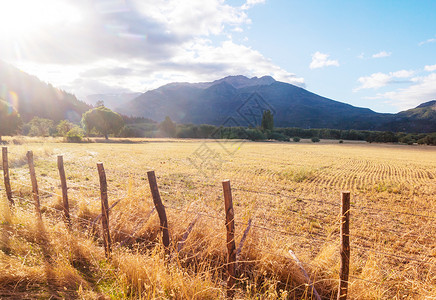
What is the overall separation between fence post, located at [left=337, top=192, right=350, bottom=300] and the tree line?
56832mm

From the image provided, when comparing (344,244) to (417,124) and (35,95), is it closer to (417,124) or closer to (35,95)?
(417,124)

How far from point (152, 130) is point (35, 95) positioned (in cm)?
13333

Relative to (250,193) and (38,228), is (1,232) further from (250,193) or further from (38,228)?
(250,193)

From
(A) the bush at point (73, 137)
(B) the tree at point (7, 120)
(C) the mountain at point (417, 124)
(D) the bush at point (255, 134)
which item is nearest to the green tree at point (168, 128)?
(D) the bush at point (255, 134)

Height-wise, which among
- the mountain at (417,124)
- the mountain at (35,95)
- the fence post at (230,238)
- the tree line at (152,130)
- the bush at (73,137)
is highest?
the mountain at (35,95)

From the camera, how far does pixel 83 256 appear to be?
4.59 metres

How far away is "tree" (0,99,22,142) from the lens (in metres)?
42.9

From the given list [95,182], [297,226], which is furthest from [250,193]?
[95,182]

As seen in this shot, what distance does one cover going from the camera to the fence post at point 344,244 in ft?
10.3

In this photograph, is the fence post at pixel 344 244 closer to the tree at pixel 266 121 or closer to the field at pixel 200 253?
the field at pixel 200 253

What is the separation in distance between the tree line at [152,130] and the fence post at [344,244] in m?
56.8

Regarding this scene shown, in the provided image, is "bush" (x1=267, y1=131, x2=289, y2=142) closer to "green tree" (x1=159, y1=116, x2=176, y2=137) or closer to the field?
"green tree" (x1=159, y1=116, x2=176, y2=137)

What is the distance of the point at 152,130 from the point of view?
10669cm

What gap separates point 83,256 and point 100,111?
2913 inches
